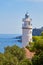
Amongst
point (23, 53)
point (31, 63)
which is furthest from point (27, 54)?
point (31, 63)

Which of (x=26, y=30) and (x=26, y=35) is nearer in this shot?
(x=26, y=35)

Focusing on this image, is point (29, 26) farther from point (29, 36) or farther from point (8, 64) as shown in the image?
point (8, 64)

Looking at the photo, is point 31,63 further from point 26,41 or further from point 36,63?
point 26,41

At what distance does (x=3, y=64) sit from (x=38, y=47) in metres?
3.50

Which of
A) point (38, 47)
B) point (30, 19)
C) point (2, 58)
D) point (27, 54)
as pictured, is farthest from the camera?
point (30, 19)

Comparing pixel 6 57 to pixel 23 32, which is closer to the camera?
pixel 6 57

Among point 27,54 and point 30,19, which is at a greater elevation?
point 30,19

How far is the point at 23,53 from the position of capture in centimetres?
2572

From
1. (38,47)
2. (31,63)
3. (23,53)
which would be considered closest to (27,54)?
(23,53)

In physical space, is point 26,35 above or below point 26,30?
below

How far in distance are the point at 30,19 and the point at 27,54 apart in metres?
11.3

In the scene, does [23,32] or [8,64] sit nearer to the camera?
[8,64]

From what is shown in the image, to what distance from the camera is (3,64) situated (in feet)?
59.0

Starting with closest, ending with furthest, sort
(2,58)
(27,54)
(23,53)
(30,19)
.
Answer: (2,58)
(23,53)
(27,54)
(30,19)
